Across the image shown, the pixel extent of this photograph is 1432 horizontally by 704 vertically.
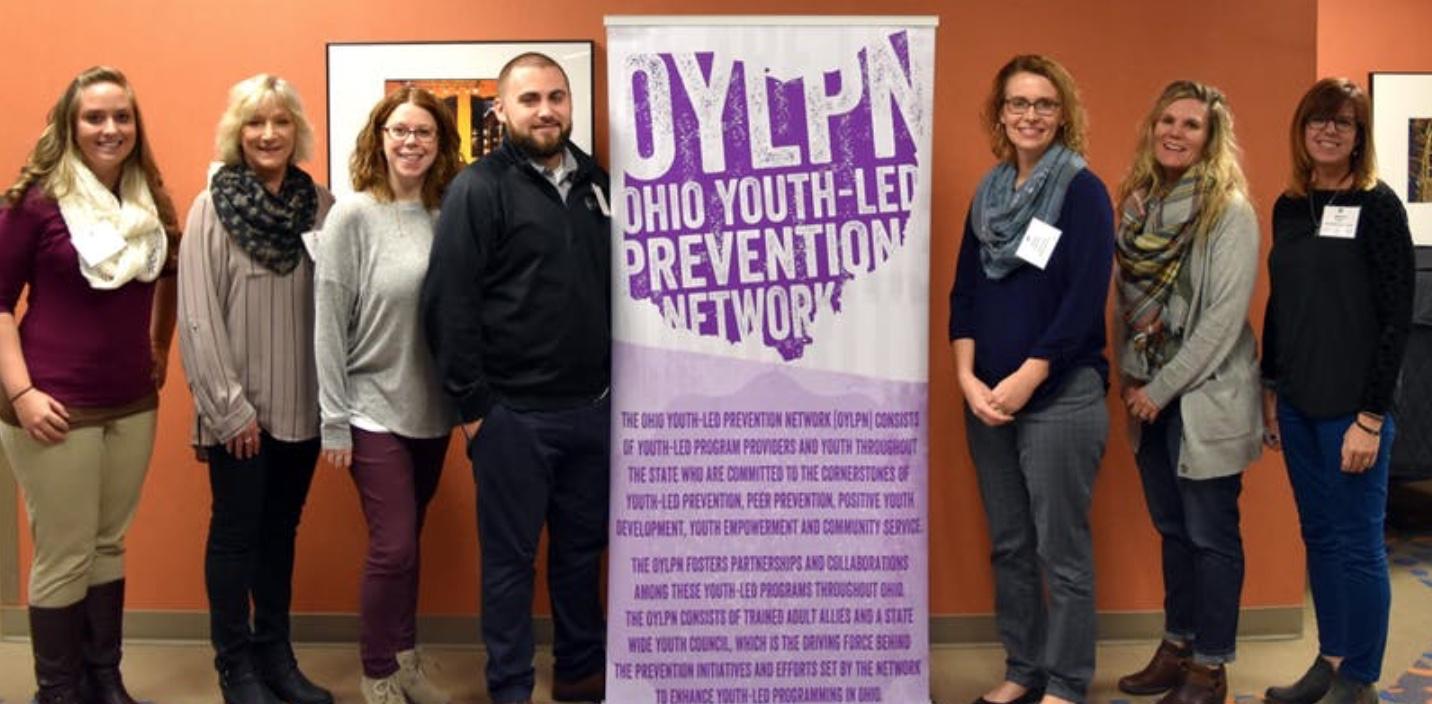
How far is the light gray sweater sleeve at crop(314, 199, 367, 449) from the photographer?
290cm

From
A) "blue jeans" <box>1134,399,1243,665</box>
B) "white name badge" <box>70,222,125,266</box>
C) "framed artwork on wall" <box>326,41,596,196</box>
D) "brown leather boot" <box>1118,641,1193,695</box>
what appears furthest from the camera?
"framed artwork on wall" <box>326,41,596,196</box>

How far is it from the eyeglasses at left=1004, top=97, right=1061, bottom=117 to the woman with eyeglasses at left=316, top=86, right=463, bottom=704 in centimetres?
141

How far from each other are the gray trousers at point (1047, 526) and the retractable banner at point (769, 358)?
220 millimetres

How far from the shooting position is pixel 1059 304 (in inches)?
114

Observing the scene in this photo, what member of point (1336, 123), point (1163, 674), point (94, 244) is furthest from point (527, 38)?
point (1163, 674)

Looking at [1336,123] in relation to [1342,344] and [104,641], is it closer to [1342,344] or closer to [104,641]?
[1342,344]

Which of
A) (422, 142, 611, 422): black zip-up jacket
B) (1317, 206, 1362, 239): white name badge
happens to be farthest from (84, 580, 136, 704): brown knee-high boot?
(1317, 206, 1362, 239): white name badge

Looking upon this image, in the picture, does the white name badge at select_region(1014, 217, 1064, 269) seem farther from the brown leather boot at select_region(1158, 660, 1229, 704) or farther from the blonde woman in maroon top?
the blonde woman in maroon top

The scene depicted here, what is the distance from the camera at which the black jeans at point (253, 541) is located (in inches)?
117

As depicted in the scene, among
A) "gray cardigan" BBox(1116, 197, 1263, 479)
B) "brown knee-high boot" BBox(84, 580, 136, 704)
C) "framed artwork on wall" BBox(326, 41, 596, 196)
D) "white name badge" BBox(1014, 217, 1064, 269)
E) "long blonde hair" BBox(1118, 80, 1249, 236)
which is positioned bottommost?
"brown knee-high boot" BBox(84, 580, 136, 704)

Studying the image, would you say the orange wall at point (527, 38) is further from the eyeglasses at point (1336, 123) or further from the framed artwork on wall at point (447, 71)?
the eyeglasses at point (1336, 123)

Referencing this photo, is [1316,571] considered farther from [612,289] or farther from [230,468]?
[230,468]

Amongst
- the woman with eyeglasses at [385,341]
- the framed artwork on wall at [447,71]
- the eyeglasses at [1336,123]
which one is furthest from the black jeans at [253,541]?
the eyeglasses at [1336,123]

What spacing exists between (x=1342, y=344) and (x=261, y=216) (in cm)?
264
